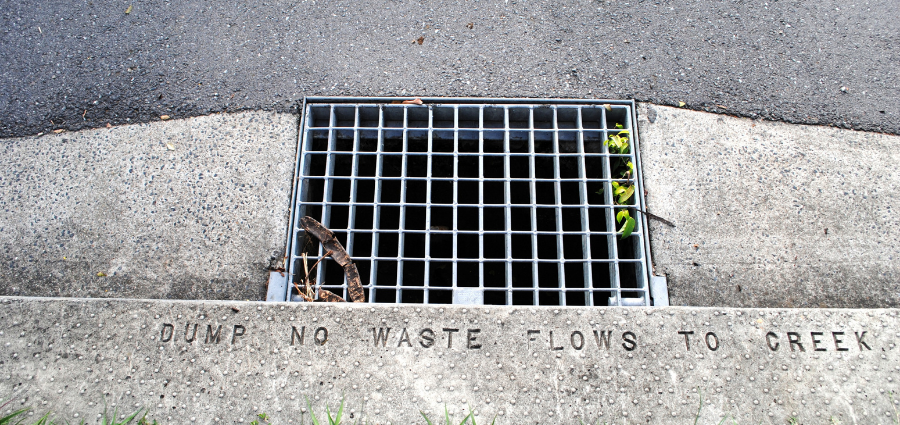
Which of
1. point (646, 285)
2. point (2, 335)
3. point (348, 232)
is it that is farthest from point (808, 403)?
point (2, 335)

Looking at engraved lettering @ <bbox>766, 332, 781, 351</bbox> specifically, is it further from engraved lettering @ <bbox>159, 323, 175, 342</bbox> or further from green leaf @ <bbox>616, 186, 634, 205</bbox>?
engraved lettering @ <bbox>159, 323, 175, 342</bbox>

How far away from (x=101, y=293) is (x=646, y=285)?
98.4 inches

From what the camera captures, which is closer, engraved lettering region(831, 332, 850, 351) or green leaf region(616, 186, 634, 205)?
engraved lettering region(831, 332, 850, 351)

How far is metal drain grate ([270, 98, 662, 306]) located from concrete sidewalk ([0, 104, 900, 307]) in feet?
0.53

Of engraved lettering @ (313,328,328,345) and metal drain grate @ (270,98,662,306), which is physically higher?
metal drain grate @ (270,98,662,306)

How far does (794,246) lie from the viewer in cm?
226

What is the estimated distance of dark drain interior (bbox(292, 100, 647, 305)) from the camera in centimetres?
231

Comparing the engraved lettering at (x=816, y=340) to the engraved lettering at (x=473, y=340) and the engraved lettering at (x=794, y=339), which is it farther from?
the engraved lettering at (x=473, y=340)

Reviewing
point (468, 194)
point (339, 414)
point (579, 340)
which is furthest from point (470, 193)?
point (339, 414)

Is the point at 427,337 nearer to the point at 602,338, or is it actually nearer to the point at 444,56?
the point at 602,338

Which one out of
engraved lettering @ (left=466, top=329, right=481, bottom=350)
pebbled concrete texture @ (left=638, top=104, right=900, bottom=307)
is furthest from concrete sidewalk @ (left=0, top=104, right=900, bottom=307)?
engraved lettering @ (left=466, top=329, right=481, bottom=350)

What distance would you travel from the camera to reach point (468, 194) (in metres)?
2.77

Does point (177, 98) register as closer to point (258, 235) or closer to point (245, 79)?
point (245, 79)

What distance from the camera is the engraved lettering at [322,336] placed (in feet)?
6.30
